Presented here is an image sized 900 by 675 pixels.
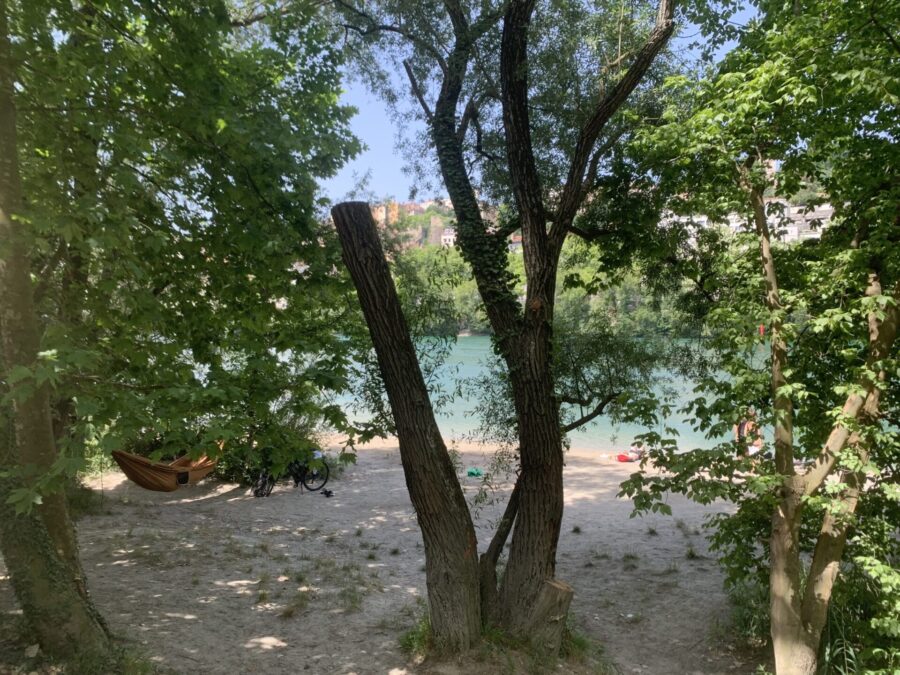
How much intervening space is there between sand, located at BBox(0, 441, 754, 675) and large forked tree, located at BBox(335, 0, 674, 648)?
1074 mm

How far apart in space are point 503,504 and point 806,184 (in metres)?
6.69

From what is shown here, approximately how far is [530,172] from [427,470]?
2.55 m

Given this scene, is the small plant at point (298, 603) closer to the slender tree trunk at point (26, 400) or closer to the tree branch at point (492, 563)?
the slender tree trunk at point (26, 400)

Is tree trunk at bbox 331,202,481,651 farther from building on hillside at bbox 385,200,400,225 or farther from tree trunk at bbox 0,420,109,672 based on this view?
building on hillside at bbox 385,200,400,225

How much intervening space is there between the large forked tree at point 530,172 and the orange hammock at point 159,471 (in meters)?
5.85

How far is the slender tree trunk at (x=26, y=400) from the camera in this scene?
10.4 feet

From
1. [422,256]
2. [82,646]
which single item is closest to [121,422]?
[82,646]

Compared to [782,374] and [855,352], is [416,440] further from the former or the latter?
[855,352]

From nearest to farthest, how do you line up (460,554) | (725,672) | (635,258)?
Result: (460,554) < (725,672) < (635,258)

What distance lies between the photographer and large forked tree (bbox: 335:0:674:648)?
4.64 m

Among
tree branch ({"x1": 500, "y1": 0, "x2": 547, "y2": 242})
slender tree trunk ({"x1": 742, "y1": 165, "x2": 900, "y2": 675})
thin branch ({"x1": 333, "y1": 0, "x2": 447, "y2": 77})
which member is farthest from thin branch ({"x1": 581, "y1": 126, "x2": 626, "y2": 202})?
thin branch ({"x1": 333, "y1": 0, "x2": 447, "y2": 77})

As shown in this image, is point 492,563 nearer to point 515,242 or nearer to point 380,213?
point 515,242

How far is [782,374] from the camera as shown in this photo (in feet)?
13.2

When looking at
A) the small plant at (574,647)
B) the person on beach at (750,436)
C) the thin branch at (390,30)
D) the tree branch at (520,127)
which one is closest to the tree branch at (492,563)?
the small plant at (574,647)
